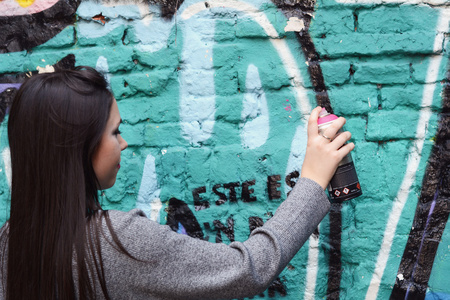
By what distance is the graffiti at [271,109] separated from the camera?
1608 millimetres

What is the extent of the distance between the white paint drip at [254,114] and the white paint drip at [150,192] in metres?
0.41

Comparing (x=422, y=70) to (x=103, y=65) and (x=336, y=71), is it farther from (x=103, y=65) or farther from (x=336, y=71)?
(x=103, y=65)

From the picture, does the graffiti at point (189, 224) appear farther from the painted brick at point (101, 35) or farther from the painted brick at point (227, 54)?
the painted brick at point (101, 35)

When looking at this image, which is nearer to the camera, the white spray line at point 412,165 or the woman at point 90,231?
the woman at point 90,231

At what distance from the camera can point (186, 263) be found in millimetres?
956

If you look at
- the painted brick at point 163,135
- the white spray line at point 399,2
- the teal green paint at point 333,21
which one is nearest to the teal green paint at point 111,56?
the painted brick at point 163,135

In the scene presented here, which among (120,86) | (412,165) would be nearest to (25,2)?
(120,86)

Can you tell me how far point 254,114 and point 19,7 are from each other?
44.4 inches

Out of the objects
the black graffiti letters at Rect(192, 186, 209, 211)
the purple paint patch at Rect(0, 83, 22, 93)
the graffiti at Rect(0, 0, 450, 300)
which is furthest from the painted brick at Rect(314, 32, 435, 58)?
the purple paint patch at Rect(0, 83, 22, 93)

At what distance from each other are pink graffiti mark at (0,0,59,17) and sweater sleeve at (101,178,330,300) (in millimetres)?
1203

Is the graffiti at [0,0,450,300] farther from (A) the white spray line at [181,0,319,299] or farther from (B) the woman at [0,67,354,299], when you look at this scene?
(B) the woman at [0,67,354,299]

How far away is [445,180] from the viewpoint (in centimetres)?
162

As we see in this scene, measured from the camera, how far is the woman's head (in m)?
0.99

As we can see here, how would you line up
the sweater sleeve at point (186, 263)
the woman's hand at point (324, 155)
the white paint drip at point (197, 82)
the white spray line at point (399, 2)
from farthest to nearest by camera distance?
1. the white paint drip at point (197, 82)
2. the white spray line at point (399, 2)
3. the woman's hand at point (324, 155)
4. the sweater sleeve at point (186, 263)
